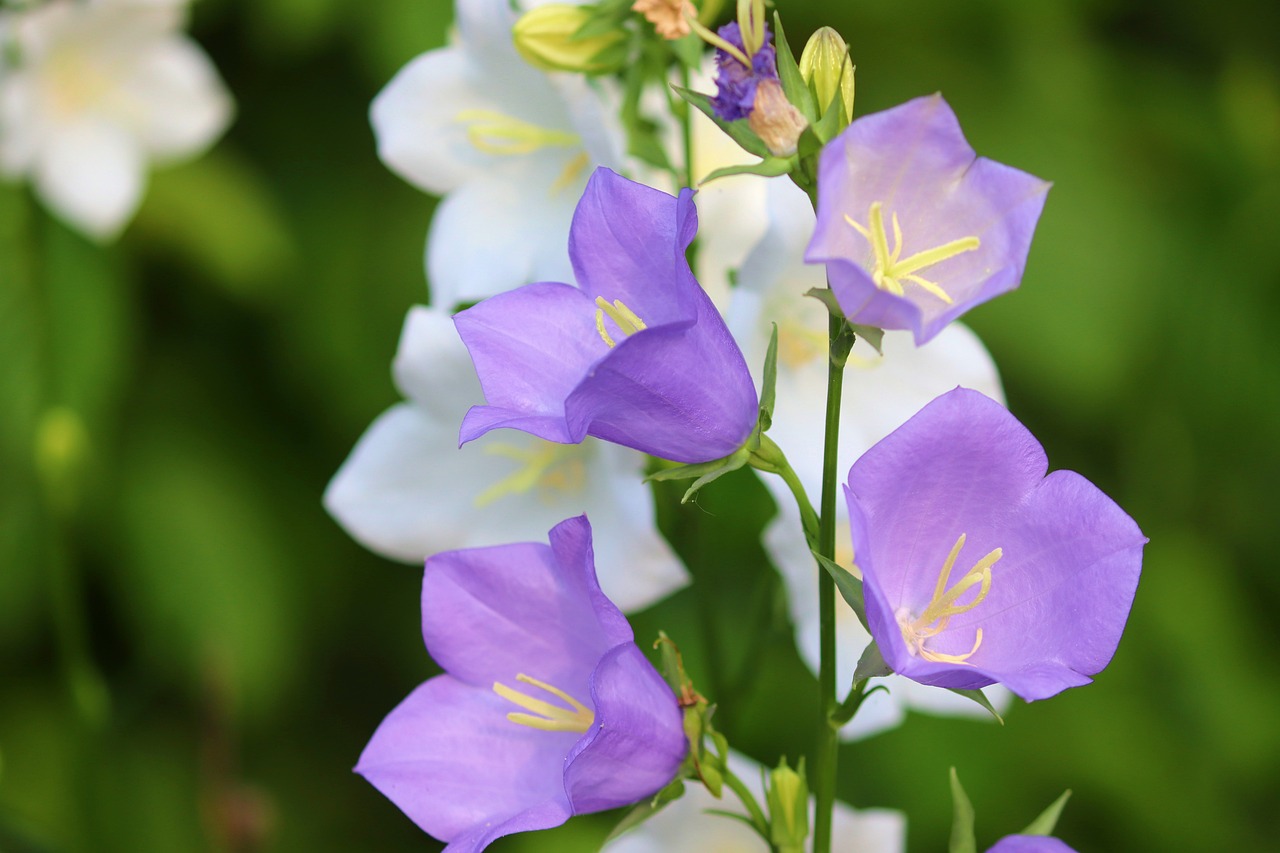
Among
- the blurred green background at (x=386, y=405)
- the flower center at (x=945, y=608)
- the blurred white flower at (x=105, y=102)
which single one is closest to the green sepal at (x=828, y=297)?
the flower center at (x=945, y=608)

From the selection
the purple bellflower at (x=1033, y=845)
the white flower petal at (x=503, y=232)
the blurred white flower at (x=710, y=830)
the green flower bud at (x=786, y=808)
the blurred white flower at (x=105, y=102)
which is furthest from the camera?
the blurred white flower at (x=105, y=102)

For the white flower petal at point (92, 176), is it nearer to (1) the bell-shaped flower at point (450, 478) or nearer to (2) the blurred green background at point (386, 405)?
(2) the blurred green background at point (386, 405)

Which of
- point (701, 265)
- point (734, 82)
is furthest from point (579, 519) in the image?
point (701, 265)

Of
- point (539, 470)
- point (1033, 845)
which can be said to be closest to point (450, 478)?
point (539, 470)

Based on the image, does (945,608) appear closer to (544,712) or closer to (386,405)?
(544,712)

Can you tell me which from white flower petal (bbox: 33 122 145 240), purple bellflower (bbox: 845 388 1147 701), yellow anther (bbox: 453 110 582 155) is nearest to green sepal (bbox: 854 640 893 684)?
purple bellflower (bbox: 845 388 1147 701)

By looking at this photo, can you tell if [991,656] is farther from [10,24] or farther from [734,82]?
[10,24]
